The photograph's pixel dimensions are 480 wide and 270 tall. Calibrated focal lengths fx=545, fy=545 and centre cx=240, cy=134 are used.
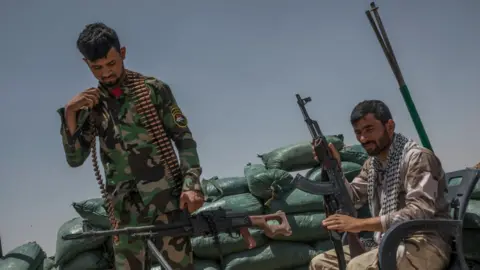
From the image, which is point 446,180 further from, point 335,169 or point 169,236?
point 169,236

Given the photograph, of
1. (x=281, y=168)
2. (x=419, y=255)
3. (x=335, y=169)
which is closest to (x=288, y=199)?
(x=281, y=168)

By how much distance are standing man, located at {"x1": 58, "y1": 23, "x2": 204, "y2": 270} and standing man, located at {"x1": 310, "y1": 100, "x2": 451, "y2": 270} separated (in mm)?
676

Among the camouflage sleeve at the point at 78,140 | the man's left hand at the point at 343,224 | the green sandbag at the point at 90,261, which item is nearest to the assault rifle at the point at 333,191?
the man's left hand at the point at 343,224

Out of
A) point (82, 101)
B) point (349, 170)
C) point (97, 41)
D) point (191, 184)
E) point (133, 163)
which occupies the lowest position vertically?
point (349, 170)

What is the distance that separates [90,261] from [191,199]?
2464 mm

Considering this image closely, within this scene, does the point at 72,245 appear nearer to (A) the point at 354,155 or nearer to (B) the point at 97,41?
(A) the point at 354,155

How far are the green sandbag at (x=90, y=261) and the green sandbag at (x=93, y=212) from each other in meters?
0.23

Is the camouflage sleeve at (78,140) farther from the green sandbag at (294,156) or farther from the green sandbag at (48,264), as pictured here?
the green sandbag at (48,264)

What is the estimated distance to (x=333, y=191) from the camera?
8.54ft

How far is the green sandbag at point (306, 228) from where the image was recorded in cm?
426

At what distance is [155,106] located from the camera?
7.55ft

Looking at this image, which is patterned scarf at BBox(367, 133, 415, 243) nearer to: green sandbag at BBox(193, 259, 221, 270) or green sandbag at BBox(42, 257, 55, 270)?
green sandbag at BBox(193, 259, 221, 270)

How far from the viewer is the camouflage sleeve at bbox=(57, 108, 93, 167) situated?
2.17 m

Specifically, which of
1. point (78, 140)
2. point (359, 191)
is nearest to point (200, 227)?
point (78, 140)
